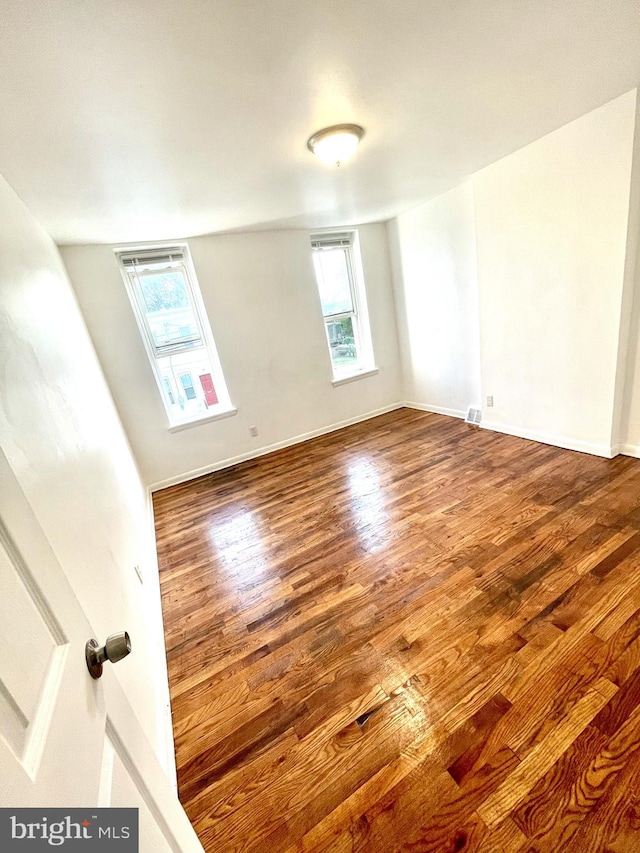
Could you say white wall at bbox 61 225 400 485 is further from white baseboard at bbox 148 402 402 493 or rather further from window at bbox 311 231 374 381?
window at bbox 311 231 374 381

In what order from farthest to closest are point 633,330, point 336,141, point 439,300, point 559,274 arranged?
point 439,300
point 559,274
point 633,330
point 336,141

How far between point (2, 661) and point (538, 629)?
186 cm

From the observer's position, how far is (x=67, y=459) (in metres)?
1.18

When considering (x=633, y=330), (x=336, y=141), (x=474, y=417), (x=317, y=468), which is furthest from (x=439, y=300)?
(x=336, y=141)

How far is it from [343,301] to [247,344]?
4.73 ft

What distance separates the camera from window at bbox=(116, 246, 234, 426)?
11.3 ft

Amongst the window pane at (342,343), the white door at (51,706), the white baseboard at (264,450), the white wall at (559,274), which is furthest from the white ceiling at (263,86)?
the white baseboard at (264,450)

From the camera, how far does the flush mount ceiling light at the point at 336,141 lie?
1.79 m

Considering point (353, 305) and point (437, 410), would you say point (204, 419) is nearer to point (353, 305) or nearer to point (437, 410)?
point (353, 305)

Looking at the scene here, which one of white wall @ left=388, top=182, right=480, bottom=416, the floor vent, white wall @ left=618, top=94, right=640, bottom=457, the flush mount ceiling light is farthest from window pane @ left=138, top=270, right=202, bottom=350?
white wall @ left=618, top=94, right=640, bottom=457

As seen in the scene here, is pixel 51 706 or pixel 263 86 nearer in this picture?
pixel 51 706

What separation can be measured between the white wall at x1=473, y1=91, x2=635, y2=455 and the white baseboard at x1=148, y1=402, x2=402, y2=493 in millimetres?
1684

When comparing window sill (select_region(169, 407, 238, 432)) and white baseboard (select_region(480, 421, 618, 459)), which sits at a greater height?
window sill (select_region(169, 407, 238, 432))

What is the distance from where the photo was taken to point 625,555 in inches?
72.1
